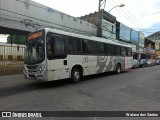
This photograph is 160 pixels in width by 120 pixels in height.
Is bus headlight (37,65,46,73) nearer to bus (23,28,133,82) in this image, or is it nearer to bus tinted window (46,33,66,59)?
bus (23,28,133,82)

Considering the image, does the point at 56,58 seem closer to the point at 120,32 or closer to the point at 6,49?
the point at 6,49

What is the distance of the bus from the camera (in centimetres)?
946

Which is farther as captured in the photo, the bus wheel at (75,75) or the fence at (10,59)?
the fence at (10,59)

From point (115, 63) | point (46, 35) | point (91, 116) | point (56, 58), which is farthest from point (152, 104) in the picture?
point (115, 63)

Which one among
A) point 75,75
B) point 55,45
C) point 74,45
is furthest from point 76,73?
point 55,45

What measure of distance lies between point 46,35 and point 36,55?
4.05ft

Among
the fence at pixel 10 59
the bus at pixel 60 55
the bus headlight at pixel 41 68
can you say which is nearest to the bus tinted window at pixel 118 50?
the bus at pixel 60 55

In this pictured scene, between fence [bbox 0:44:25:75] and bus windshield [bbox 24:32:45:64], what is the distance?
526 centimetres

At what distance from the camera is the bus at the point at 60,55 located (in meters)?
9.46

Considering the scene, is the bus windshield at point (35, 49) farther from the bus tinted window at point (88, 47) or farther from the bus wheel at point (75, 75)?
the bus tinted window at point (88, 47)

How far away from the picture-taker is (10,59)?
15680 millimetres

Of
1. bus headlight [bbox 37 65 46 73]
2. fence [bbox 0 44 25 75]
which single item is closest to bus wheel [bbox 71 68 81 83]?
bus headlight [bbox 37 65 46 73]

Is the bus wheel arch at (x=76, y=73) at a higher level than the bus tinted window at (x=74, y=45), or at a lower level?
lower

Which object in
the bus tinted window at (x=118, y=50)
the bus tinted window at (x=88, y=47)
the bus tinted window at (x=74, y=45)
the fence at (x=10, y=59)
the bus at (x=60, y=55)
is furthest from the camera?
the bus tinted window at (x=118, y=50)
